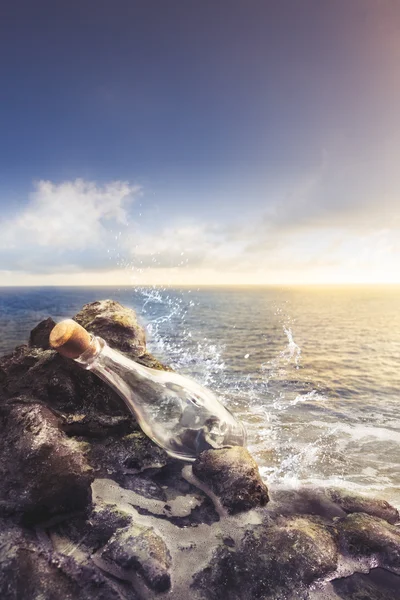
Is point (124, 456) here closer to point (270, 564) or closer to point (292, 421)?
point (270, 564)

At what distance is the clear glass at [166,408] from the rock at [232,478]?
184mm

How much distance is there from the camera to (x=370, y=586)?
92.7 inches

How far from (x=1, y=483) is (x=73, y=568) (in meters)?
0.80

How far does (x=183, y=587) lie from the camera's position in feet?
7.08

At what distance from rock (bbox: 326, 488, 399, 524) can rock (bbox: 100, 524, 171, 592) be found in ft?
5.68

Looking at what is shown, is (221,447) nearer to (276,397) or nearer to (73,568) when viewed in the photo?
(73,568)

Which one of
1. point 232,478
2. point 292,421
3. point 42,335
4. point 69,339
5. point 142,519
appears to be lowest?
point 292,421

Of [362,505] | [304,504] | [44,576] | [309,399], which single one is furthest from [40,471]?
[309,399]

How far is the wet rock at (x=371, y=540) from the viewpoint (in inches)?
102

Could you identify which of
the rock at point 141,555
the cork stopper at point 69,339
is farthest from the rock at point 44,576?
the cork stopper at point 69,339

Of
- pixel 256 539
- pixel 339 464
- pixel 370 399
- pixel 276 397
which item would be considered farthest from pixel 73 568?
pixel 370 399

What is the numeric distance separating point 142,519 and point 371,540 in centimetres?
172

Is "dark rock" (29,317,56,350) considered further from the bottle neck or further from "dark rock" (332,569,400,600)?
"dark rock" (332,569,400,600)

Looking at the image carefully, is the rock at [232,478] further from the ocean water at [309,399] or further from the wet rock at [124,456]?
the ocean water at [309,399]
